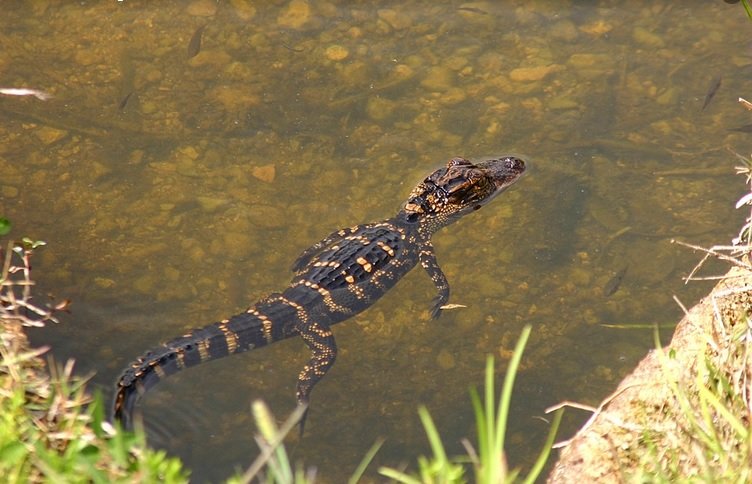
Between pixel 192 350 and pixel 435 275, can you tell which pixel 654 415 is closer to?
pixel 435 275

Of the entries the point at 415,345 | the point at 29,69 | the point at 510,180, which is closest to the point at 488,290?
the point at 415,345

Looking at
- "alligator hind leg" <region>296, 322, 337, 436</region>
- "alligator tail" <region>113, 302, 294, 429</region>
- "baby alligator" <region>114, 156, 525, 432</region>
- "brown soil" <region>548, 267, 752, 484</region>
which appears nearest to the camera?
"brown soil" <region>548, 267, 752, 484</region>

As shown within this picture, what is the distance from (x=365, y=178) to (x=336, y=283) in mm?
1114

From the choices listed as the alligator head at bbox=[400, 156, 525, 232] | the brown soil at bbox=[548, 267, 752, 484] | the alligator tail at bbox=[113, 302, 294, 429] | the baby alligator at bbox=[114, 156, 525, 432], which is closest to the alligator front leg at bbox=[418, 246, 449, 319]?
the baby alligator at bbox=[114, 156, 525, 432]

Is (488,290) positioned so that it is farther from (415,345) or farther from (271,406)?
(271,406)

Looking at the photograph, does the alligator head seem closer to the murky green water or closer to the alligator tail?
the murky green water

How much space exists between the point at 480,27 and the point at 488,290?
116 inches

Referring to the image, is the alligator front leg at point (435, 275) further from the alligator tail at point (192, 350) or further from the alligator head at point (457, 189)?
the alligator tail at point (192, 350)

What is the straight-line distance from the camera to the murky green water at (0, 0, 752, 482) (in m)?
5.42

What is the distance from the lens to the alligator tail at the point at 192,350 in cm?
498

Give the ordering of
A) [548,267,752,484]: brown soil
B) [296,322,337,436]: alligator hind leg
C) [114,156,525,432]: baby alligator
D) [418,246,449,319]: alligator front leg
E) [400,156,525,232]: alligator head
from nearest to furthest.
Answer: [548,267,752,484]: brown soil → [114,156,525,432]: baby alligator → [296,322,337,436]: alligator hind leg → [418,246,449,319]: alligator front leg → [400,156,525,232]: alligator head

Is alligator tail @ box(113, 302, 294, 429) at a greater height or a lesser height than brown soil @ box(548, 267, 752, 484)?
lesser

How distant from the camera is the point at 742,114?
22.8 ft

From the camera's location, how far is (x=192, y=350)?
17.2 feet
